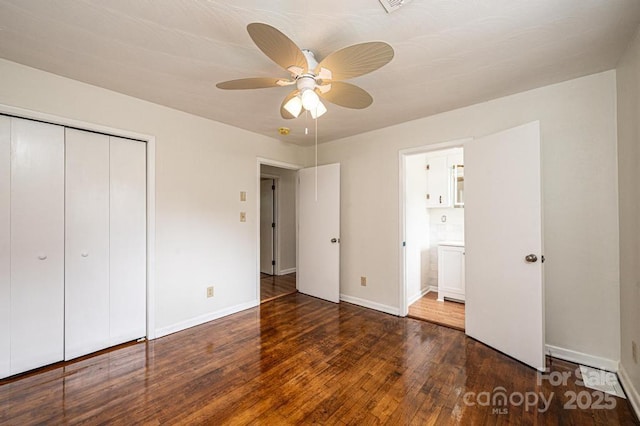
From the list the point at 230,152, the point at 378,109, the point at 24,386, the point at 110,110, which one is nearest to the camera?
the point at 24,386

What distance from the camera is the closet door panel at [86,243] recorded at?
2281 millimetres

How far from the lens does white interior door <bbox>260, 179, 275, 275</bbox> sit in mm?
5625

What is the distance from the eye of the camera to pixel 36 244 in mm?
2129

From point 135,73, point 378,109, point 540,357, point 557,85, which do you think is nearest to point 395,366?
point 540,357

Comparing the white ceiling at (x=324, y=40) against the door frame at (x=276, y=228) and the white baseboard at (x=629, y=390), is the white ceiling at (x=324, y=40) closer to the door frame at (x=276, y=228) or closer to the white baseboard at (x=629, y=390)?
the white baseboard at (x=629, y=390)

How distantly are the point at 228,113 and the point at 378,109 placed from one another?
1.66 m

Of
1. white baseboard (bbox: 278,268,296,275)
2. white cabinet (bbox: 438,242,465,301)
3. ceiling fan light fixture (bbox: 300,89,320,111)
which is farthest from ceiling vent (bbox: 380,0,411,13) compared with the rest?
white baseboard (bbox: 278,268,296,275)

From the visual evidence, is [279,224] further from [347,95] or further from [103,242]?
[347,95]

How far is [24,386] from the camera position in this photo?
192 centimetres

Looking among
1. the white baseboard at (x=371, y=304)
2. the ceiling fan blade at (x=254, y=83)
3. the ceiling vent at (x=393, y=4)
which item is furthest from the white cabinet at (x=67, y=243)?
the ceiling vent at (x=393, y=4)

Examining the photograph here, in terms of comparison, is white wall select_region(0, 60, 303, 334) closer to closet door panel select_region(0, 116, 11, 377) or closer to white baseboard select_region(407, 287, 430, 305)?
closet door panel select_region(0, 116, 11, 377)

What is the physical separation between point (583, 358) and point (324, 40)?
10.4ft

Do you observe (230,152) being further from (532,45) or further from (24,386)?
(532,45)

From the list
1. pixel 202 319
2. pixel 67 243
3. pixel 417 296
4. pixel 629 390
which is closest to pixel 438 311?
pixel 417 296
